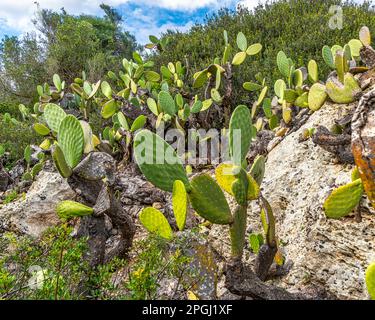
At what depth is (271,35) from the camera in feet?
23.0

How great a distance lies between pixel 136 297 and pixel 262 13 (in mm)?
7787

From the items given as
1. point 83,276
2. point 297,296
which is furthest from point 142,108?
point 297,296

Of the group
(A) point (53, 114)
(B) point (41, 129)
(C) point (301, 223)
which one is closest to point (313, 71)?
(C) point (301, 223)

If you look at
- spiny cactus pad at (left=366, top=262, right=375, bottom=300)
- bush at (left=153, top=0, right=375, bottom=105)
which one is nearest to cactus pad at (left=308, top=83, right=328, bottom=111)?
spiny cactus pad at (left=366, top=262, right=375, bottom=300)

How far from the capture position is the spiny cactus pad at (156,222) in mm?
1630

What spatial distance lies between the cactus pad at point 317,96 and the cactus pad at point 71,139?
1.53 m

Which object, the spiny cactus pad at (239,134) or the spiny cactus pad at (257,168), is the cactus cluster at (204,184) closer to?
the spiny cactus pad at (239,134)

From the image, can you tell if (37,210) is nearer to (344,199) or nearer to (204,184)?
(204,184)

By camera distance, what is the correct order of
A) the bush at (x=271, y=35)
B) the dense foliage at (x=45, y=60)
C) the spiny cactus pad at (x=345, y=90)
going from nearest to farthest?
the spiny cactus pad at (x=345, y=90) → the bush at (x=271, y=35) → the dense foliage at (x=45, y=60)

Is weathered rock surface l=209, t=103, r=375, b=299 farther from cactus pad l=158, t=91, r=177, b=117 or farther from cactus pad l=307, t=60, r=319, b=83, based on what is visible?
cactus pad l=158, t=91, r=177, b=117

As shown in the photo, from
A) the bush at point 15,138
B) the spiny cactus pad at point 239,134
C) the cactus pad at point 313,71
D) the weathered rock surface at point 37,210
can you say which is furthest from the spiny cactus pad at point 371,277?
the bush at point 15,138

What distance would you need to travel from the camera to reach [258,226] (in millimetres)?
2221

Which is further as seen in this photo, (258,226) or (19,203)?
(19,203)
